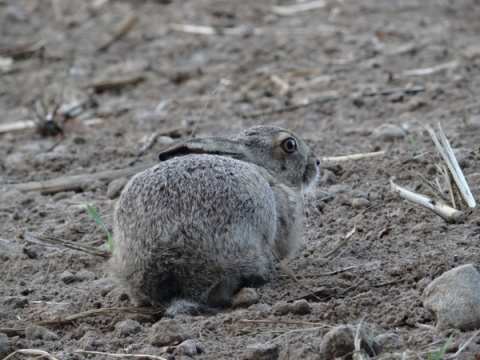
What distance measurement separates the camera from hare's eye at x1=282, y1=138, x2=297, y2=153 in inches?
243

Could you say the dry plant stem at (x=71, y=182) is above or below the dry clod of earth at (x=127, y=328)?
below

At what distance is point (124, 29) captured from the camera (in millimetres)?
12750

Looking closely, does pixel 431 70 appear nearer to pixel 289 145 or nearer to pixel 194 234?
pixel 289 145

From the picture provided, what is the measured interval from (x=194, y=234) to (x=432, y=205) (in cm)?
162

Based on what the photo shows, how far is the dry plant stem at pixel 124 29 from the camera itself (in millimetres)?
12515

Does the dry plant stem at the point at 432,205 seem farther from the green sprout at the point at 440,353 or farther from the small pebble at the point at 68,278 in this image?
the small pebble at the point at 68,278

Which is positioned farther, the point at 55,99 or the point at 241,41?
the point at 241,41

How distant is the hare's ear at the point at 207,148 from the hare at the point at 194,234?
438mm

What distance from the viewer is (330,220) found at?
628 centimetres

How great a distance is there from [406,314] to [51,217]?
3.15m

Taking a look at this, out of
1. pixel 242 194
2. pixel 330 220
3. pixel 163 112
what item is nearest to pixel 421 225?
pixel 330 220

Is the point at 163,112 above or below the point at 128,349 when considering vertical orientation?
below

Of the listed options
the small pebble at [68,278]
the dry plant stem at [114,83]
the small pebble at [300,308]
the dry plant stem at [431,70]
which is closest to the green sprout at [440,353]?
the small pebble at [300,308]

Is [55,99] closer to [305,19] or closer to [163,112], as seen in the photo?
[163,112]
